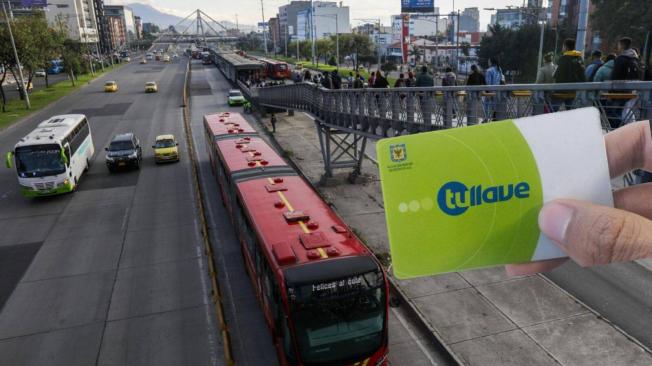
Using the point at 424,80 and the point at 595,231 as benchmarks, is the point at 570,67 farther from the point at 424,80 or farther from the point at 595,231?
the point at 595,231

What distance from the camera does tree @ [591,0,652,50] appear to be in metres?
51.4

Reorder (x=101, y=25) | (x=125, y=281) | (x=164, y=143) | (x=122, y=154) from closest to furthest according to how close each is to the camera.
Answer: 1. (x=125, y=281)
2. (x=122, y=154)
3. (x=164, y=143)
4. (x=101, y=25)

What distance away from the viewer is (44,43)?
56625 millimetres

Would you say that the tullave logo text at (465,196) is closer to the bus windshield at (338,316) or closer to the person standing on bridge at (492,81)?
the bus windshield at (338,316)

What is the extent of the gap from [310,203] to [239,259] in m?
5.68

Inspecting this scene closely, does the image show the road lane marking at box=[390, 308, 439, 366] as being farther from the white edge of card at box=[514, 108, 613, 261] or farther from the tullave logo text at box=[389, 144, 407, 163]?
the tullave logo text at box=[389, 144, 407, 163]

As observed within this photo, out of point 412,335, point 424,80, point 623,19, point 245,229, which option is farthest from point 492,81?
point 623,19

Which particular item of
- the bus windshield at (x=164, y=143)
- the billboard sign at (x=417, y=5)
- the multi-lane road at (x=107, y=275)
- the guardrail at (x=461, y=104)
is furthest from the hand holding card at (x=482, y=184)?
the billboard sign at (x=417, y=5)

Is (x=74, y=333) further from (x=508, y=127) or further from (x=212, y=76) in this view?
(x=212, y=76)

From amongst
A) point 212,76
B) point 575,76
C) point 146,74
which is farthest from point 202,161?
point 146,74

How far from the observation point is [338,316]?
977 centimetres

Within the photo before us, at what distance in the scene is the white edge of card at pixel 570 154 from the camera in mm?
2482

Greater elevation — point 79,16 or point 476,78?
point 79,16

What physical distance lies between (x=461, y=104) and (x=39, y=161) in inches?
853
